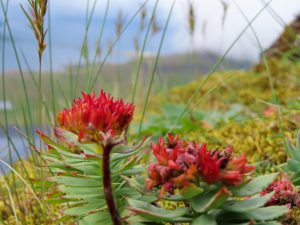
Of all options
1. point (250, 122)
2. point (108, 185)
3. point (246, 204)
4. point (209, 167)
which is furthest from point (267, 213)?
point (250, 122)

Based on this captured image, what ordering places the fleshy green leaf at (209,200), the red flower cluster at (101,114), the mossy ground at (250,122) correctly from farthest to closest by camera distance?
the mossy ground at (250,122) < the red flower cluster at (101,114) < the fleshy green leaf at (209,200)

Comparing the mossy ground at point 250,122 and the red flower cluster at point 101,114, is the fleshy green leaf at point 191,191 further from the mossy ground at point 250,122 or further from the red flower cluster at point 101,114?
the mossy ground at point 250,122

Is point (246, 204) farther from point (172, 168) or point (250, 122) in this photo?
point (250, 122)

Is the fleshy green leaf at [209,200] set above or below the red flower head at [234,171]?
below

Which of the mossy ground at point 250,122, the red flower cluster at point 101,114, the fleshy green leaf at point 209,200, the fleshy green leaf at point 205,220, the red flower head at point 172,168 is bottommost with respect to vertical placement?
the mossy ground at point 250,122

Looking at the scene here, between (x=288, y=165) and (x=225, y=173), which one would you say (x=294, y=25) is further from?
(x=225, y=173)

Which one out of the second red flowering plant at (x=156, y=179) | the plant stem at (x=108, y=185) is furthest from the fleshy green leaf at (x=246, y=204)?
the plant stem at (x=108, y=185)

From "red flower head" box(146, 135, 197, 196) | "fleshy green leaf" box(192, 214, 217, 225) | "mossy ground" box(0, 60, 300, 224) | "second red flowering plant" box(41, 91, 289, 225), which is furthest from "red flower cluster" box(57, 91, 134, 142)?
"mossy ground" box(0, 60, 300, 224)

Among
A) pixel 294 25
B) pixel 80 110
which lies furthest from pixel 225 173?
pixel 294 25
